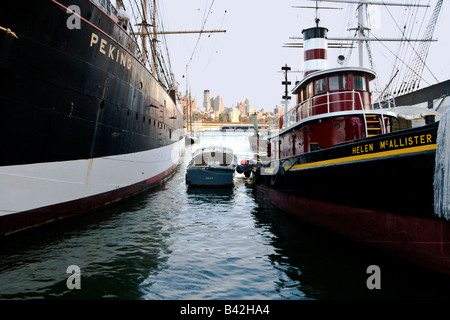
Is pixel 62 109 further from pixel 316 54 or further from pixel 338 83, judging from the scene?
pixel 316 54

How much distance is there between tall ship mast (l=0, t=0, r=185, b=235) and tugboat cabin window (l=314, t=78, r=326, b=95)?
8.00 meters

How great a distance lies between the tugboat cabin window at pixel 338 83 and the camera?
1188 centimetres

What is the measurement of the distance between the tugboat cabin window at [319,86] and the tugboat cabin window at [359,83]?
1.09 meters

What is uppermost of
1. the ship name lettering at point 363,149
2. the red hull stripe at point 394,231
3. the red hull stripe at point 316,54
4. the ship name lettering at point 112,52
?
the red hull stripe at point 316,54

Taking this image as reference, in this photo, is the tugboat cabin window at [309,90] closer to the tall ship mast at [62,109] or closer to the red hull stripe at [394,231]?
the red hull stripe at [394,231]

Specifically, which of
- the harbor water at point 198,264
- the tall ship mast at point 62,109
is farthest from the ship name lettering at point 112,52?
the harbor water at point 198,264

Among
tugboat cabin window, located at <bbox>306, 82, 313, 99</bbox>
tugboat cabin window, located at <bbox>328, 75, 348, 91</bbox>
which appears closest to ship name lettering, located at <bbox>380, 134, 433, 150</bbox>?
tugboat cabin window, located at <bbox>328, 75, 348, 91</bbox>

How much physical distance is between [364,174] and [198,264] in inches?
183

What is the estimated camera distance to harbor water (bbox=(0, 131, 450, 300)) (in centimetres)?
616

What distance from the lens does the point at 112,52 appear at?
12.5m

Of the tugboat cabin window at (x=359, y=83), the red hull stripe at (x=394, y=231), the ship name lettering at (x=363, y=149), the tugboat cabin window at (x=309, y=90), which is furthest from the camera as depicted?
the tugboat cabin window at (x=309, y=90)

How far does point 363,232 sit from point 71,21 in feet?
34.8

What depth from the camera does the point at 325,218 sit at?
9.86 m

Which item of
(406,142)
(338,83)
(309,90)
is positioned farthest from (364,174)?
(309,90)
